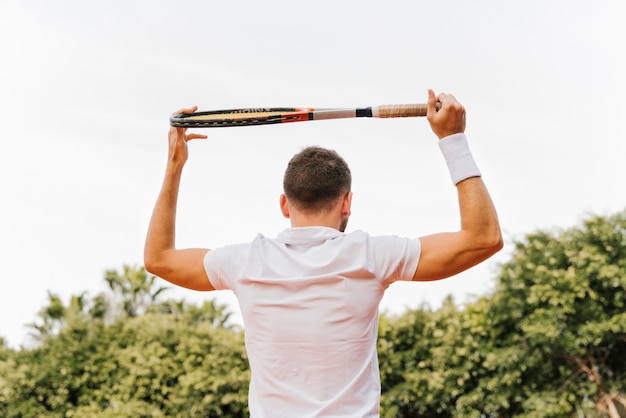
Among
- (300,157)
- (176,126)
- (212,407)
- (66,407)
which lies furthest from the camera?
(66,407)

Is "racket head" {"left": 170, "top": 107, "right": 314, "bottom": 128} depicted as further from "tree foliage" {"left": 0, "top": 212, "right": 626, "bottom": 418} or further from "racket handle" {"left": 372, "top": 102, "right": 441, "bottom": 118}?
"tree foliage" {"left": 0, "top": 212, "right": 626, "bottom": 418}

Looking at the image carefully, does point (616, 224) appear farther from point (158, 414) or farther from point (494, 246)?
point (494, 246)

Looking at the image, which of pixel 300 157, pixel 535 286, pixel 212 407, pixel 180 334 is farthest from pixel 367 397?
pixel 180 334

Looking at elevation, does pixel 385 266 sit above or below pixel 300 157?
below

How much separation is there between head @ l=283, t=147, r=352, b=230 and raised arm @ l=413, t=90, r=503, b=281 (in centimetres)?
33

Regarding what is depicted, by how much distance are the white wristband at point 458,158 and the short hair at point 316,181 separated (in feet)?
1.09

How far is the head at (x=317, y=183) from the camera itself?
96.3 inches

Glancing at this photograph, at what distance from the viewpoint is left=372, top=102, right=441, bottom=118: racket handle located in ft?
8.18

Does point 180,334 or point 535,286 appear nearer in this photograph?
point 535,286

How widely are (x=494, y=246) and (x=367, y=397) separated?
59 centimetres

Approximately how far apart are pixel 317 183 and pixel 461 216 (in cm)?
47

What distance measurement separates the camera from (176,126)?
9.38ft

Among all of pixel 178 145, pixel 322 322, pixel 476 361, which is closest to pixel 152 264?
pixel 178 145

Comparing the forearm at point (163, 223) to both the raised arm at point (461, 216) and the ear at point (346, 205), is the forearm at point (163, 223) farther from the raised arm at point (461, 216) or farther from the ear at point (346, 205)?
the raised arm at point (461, 216)
